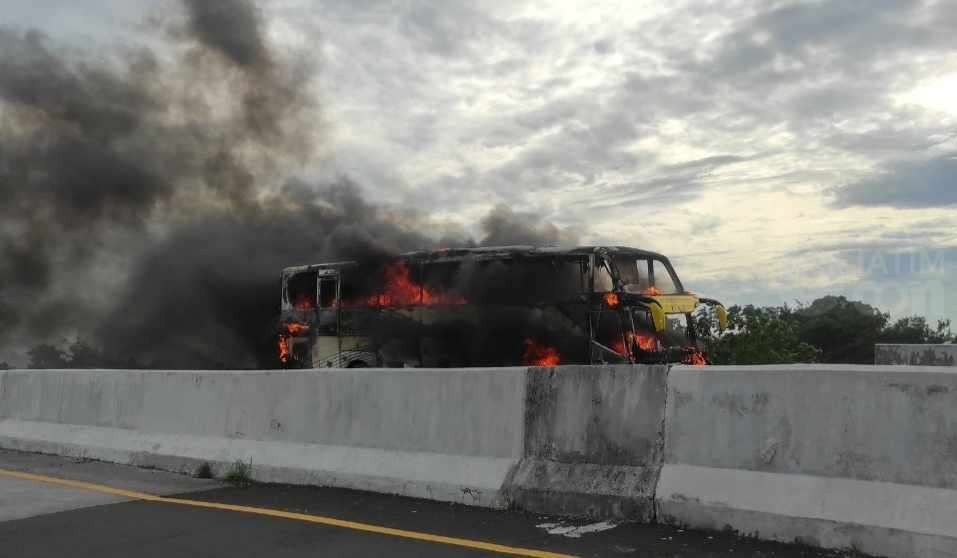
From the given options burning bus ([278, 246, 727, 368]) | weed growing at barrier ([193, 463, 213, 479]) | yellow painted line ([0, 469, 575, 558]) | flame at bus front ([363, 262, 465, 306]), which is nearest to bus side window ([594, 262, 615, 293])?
burning bus ([278, 246, 727, 368])

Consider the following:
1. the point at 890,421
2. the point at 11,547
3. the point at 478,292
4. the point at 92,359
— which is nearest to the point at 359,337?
the point at 478,292

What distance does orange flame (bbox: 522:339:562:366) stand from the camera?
13.7 m

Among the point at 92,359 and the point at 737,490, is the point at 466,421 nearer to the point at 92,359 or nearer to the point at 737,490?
the point at 737,490

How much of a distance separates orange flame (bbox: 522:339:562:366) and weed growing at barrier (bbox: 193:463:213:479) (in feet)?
21.4

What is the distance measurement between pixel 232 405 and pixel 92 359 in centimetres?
3140

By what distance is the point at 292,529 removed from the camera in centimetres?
568

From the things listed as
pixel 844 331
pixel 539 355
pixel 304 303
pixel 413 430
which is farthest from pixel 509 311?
pixel 844 331

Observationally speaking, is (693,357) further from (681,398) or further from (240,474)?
(681,398)

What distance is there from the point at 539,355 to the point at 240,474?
6868mm

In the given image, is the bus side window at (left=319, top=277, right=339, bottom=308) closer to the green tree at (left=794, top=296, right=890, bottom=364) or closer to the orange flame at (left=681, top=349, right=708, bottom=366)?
the orange flame at (left=681, top=349, right=708, bottom=366)

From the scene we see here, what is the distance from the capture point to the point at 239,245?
28922mm

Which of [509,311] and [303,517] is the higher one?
[509,311]

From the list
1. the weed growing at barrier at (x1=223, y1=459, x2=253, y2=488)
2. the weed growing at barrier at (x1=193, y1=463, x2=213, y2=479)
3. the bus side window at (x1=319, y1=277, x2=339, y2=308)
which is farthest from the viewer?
the bus side window at (x1=319, y1=277, x2=339, y2=308)

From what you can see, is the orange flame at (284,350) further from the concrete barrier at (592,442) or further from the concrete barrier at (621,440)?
the concrete barrier at (592,442)
